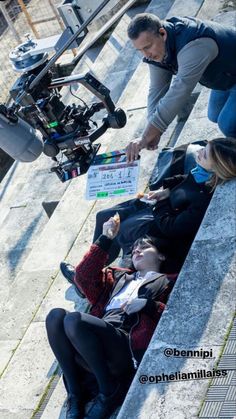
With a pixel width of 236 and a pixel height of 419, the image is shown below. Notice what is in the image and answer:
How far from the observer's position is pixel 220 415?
281cm

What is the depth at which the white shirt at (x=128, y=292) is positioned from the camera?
387cm

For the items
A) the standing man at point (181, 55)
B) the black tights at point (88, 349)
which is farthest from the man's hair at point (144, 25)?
the black tights at point (88, 349)

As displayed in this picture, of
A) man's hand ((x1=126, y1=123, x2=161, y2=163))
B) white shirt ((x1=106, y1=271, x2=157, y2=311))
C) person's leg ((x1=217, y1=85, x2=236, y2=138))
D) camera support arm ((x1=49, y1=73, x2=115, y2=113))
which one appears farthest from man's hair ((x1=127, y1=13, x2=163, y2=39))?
white shirt ((x1=106, y1=271, x2=157, y2=311))

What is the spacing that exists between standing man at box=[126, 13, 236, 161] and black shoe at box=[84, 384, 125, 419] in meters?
1.43

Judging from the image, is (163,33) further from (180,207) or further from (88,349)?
(88,349)

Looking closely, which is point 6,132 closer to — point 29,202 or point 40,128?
point 40,128

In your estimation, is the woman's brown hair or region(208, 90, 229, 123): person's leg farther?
region(208, 90, 229, 123): person's leg

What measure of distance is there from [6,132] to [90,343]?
1639 millimetres

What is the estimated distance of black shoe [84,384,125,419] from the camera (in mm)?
3580

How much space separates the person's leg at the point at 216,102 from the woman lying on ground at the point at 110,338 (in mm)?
1111

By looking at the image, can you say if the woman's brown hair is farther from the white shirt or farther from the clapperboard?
the white shirt

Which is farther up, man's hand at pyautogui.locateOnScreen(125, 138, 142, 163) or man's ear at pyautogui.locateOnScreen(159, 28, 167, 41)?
man's ear at pyautogui.locateOnScreen(159, 28, 167, 41)

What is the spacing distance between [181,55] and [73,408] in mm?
2146

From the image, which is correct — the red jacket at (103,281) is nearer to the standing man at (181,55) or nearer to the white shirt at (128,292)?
the white shirt at (128,292)
